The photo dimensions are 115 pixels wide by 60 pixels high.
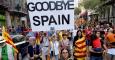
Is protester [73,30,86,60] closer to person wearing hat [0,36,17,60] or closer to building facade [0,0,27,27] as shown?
person wearing hat [0,36,17,60]

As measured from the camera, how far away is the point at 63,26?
8.77m

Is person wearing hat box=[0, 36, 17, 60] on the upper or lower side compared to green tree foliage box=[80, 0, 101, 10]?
upper

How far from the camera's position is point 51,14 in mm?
8602

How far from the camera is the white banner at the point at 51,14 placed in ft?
28.0

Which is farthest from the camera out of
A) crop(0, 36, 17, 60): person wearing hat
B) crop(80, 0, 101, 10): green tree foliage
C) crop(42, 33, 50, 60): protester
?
crop(80, 0, 101, 10): green tree foliage

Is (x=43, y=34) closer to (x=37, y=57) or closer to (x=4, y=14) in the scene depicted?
(x=37, y=57)

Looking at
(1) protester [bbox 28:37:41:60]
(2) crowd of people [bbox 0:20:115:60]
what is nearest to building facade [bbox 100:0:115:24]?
(2) crowd of people [bbox 0:20:115:60]

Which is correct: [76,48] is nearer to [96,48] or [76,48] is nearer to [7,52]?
[96,48]

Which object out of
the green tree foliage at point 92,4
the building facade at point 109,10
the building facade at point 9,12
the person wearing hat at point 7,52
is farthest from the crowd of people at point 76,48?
the green tree foliage at point 92,4

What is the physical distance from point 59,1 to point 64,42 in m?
6.21

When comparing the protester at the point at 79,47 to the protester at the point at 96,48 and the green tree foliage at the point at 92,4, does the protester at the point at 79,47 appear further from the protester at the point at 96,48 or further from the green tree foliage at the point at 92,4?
the green tree foliage at the point at 92,4

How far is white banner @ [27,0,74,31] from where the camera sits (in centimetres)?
855

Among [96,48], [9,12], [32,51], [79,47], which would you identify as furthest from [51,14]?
[9,12]

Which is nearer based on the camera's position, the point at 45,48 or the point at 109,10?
the point at 45,48
